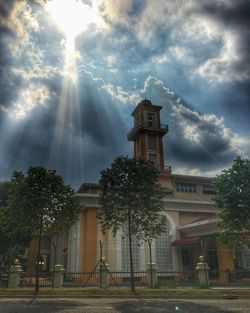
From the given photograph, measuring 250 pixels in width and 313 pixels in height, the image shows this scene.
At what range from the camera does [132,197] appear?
Answer: 77.0 ft

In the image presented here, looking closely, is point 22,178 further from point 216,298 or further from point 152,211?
point 216,298

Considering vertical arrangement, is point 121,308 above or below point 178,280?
below

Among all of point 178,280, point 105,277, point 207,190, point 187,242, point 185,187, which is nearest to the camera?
point 105,277

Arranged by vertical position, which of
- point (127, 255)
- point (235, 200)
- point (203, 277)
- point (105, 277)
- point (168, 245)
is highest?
point (235, 200)

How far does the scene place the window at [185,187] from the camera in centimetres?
5362

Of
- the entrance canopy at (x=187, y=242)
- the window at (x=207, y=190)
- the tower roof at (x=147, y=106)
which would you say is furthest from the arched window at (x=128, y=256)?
the tower roof at (x=147, y=106)

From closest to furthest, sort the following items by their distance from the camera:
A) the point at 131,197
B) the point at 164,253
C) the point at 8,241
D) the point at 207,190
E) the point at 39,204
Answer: the point at 39,204
the point at 131,197
the point at 164,253
the point at 8,241
the point at 207,190

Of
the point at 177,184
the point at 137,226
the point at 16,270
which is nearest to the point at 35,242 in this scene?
the point at 177,184

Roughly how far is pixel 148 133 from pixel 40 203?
39467mm

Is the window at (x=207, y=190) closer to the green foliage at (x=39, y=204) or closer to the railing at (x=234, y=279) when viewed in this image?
the railing at (x=234, y=279)

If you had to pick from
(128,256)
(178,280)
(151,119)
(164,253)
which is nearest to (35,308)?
(178,280)

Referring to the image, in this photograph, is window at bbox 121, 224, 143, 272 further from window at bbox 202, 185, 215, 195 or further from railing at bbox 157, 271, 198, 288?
window at bbox 202, 185, 215, 195

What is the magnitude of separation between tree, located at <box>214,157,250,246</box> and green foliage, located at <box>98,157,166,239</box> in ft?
14.4

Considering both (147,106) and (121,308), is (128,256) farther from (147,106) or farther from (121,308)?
(147,106)
